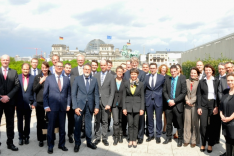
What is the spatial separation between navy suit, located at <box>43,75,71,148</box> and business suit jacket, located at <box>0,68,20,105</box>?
2.68 ft

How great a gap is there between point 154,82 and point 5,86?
13.1 ft

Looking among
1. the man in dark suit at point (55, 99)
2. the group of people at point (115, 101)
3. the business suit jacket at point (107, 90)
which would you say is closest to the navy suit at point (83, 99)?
the group of people at point (115, 101)

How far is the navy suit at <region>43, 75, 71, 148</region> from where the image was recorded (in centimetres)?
532

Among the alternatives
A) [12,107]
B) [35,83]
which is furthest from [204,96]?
[12,107]

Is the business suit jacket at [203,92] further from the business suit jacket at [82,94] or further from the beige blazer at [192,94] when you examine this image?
the business suit jacket at [82,94]

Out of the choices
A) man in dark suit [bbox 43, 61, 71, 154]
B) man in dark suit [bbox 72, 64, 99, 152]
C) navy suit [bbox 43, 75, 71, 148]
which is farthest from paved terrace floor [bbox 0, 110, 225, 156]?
navy suit [bbox 43, 75, 71, 148]

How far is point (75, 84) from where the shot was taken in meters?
5.51

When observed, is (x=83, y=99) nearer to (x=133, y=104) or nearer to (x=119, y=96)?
(x=119, y=96)

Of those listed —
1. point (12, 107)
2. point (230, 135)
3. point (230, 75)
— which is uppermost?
point (230, 75)

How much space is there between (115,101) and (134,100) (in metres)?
0.61

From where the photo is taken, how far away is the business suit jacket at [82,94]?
546 centimetres

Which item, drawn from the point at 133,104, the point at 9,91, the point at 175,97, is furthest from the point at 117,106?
the point at 9,91

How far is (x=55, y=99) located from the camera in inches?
210

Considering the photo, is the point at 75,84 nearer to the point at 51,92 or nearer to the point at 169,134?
the point at 51,92
